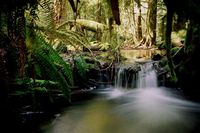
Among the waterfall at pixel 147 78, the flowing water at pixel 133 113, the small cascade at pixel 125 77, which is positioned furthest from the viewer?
the small cascade at pixel 125 77

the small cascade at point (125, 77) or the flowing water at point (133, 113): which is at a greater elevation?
the small cascade at point (125, 77)

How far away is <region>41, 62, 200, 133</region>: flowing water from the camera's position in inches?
163

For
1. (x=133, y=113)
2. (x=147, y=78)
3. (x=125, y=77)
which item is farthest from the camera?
(x=125, y=77)

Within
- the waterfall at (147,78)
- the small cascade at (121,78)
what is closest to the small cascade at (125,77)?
the small cascade at (121,78)

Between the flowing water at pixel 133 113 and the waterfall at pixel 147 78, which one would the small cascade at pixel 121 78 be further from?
the waterfall at pixel 147 78

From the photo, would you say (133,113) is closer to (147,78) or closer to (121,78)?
(147,78)

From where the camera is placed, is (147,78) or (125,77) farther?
(125,77)

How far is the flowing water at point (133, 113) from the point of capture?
163 inches

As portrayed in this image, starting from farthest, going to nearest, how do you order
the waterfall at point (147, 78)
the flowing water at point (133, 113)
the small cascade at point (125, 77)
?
the small cascade at point (125, 77) → the waterfall at point (147, 78) → the flowing water at point (133, 113)

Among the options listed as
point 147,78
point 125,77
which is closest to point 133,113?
point 147,78

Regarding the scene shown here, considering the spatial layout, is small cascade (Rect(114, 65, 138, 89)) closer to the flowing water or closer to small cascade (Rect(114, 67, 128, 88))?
small cascade (Rect(114, 67, 128, 88))

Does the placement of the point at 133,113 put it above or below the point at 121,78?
below

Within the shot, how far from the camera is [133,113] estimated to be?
5.14 metres

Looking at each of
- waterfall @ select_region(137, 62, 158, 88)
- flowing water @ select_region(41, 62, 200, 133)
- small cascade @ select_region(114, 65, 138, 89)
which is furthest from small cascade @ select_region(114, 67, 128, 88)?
waterfall @ select_region(137, 62, 158, 88)
